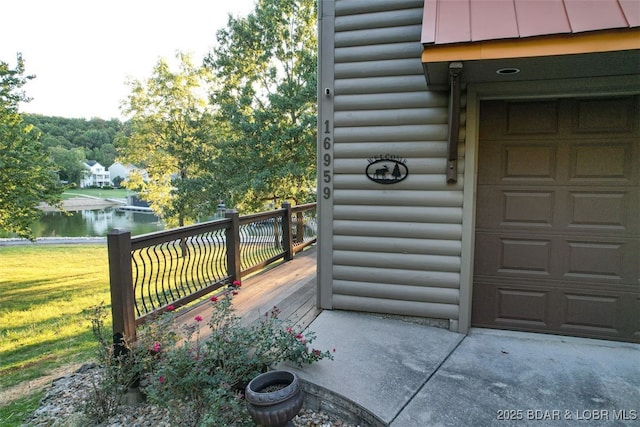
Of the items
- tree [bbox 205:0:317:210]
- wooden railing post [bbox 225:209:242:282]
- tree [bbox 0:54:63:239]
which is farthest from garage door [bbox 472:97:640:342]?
tree [bbox 0:54:63:239]

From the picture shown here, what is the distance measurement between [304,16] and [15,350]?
10760mm

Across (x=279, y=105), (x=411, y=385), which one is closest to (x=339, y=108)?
(x=411, y=385)

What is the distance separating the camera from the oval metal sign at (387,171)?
10.5 ft

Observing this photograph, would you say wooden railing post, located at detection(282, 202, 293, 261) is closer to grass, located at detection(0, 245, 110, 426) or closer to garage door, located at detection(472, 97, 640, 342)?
grass, located at detection(0, 245, 110, 426)

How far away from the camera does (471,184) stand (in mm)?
3008

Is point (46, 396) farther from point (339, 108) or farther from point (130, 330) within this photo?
point (339, 108)

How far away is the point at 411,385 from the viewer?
2256mm

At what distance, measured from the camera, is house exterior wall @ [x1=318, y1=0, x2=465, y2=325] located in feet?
10.2

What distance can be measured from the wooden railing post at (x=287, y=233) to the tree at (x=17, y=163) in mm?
5832

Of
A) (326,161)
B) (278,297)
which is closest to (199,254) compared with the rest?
(278,297)

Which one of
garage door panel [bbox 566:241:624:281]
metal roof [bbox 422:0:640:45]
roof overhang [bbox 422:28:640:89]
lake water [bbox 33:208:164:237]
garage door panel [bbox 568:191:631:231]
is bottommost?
lake water [bbox 33:208:164:237]

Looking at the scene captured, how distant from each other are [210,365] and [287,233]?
3695 mm

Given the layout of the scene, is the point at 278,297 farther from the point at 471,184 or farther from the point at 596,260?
the point at 596,260

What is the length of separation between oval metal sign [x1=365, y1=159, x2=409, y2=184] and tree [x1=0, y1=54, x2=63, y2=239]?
7.77 metres
